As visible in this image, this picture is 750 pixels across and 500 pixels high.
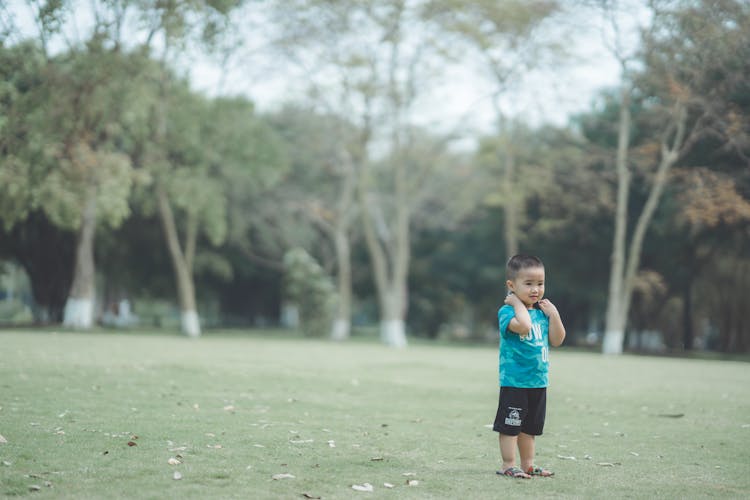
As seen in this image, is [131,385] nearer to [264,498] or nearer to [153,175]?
[264,498]

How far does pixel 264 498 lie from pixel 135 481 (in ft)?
3.19

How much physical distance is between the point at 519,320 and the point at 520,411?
70 centimetres

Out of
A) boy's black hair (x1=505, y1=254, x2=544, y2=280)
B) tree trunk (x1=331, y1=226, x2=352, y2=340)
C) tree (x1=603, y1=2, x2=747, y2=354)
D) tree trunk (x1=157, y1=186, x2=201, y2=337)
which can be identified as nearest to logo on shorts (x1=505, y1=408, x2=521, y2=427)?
boy's black hair (x1=505, y1=254, x2=544, y2=280)

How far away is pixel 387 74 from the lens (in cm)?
3366

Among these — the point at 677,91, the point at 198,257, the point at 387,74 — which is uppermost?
the point at 387,74

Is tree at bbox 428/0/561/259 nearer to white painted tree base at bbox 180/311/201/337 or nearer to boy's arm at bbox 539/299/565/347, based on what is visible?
white painted tree base at bbox 180/311/201/337

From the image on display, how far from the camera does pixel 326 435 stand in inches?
309

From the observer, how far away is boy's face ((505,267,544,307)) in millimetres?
6012

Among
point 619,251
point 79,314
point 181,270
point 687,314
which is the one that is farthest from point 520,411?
point 687,314

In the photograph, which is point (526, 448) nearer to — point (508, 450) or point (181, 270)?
point (508, 450)

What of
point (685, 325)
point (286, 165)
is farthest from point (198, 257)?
point (685, 325)

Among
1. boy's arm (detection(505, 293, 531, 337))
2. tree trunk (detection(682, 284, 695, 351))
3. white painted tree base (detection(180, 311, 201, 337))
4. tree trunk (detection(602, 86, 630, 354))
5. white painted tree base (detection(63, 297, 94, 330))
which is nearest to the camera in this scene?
boy's arm (detection(505, 293, 531, 337))

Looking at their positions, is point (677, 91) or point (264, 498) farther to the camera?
point (677, 91)

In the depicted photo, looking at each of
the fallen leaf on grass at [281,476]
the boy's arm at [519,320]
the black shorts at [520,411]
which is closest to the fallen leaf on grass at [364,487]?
the fallen leaf on grass at [281,476]
